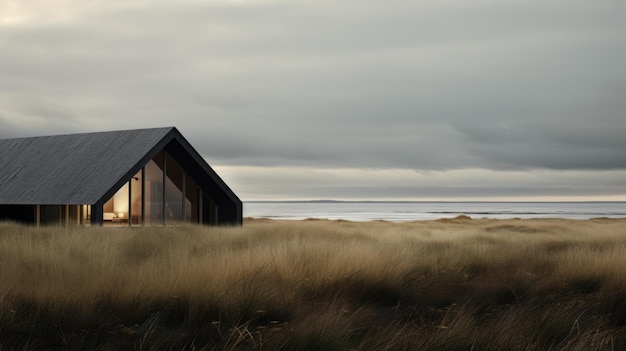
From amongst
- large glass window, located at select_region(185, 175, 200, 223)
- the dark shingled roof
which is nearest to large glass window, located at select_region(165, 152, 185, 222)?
large glass window, located at select_region(185, 175, 200, 223)

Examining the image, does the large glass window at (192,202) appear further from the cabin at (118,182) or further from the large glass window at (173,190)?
the large glass window at (173,190)

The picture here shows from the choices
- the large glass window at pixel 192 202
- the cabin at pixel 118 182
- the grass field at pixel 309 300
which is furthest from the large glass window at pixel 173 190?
the grass field at pixel 309 300

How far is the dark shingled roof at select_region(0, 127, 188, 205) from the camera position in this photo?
18.6 meters

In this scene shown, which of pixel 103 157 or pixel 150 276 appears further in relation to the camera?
pixel 103 157

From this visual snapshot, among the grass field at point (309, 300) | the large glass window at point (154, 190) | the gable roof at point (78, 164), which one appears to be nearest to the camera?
the grass field at point (309, 300)

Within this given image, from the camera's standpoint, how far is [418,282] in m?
8.97

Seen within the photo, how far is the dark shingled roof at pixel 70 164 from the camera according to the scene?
18562mm

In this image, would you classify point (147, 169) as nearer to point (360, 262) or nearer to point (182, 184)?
point (182, 184)

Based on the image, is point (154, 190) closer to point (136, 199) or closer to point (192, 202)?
point (136, 199)

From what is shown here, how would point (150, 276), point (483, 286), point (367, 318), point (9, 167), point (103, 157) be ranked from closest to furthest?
1. point (367, 318)
2. point (150, 276)
3. point (483, 286)
4. point (103, 157)
5. point (9, 167)

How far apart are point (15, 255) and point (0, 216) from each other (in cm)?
1213

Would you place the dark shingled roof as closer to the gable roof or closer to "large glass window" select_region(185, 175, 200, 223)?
the gable roof

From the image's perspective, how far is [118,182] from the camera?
18.0 m

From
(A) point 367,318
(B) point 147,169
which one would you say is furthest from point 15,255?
(B) point 147,169
